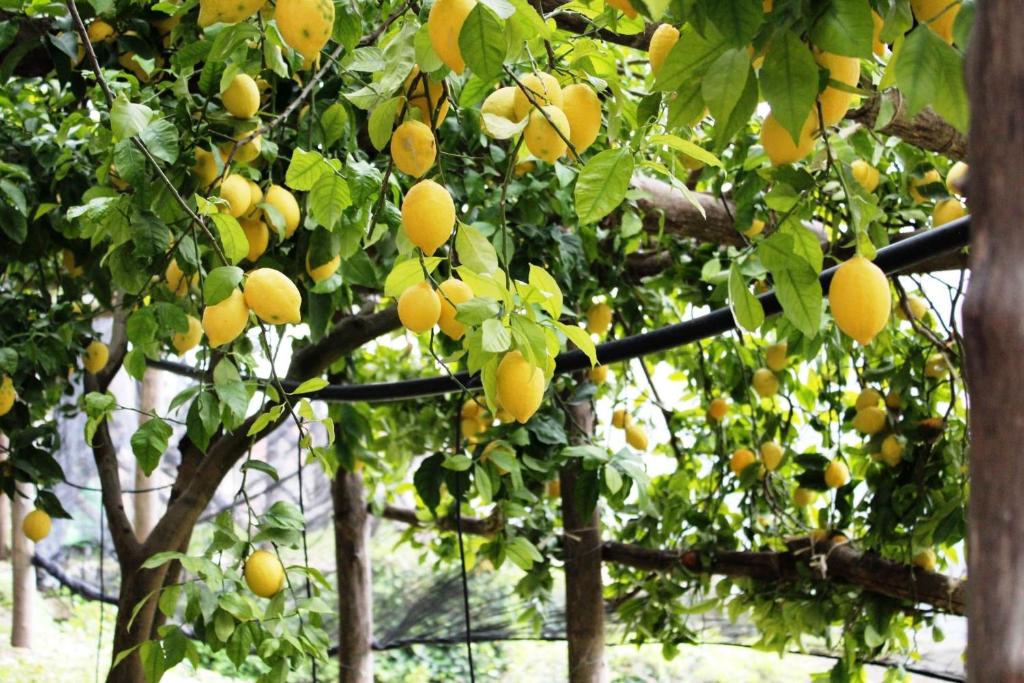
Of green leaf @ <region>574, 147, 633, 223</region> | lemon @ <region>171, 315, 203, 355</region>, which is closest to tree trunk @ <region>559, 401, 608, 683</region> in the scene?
lemon @ <region>171, 315, 203, 355</region>

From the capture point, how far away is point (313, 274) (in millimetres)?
1242

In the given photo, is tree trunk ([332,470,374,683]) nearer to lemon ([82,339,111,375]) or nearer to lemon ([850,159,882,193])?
lemon ([82,339,111,375])

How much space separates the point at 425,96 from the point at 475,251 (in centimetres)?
14

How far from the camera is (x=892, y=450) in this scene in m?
1.92

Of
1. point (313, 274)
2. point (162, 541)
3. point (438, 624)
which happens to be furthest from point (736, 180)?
point (438, 624)

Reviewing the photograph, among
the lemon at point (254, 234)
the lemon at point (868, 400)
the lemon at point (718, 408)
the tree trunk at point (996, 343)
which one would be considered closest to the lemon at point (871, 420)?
the lemon at point (868, 400)

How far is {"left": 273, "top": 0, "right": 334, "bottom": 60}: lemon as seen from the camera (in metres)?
0.70

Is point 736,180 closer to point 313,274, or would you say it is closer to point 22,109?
point 313,274

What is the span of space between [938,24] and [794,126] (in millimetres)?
147

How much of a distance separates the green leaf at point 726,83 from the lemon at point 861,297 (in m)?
0.21

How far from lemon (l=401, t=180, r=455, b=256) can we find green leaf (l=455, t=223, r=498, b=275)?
5 cm

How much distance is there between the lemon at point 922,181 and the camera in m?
1.62

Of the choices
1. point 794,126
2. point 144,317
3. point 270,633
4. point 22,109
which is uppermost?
point 22,109

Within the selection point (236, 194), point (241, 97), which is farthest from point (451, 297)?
point (241, 97)
